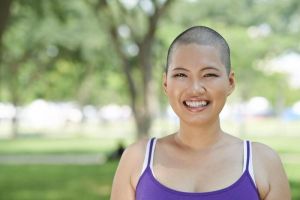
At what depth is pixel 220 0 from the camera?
38531mm

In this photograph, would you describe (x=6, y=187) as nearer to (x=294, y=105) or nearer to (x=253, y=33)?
(x=253, y=33)

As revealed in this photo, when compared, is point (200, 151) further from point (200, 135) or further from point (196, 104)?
point (196, 104)

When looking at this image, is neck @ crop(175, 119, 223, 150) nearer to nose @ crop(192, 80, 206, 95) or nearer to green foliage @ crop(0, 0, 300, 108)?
nose @ crop(192, 80, 206, 95)

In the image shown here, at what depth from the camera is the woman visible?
71.4 inches

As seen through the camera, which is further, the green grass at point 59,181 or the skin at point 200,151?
the green grass at point 59,181

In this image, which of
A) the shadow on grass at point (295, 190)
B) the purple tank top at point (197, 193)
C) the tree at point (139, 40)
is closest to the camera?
the purple tank top at point (197, 193)

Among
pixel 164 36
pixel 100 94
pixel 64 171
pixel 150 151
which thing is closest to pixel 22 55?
pixel 164 36

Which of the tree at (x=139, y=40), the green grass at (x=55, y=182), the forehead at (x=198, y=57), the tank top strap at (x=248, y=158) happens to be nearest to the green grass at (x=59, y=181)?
the green grass at (x=55, y=182)

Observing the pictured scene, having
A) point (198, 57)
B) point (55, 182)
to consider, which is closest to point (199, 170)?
point (198, 57)

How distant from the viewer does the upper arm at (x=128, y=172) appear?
190 cm

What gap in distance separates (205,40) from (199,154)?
12.6 inches

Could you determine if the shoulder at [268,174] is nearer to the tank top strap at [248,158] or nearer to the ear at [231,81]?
the tank top strap at [248,158]

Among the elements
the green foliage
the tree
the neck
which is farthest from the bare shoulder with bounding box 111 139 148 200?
the green foliage

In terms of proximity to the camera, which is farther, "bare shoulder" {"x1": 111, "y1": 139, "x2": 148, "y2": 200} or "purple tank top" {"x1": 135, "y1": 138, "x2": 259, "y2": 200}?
"bare shoulder" {"x1": 111, "y1": 139, "x2": 148, "y2": 200}
